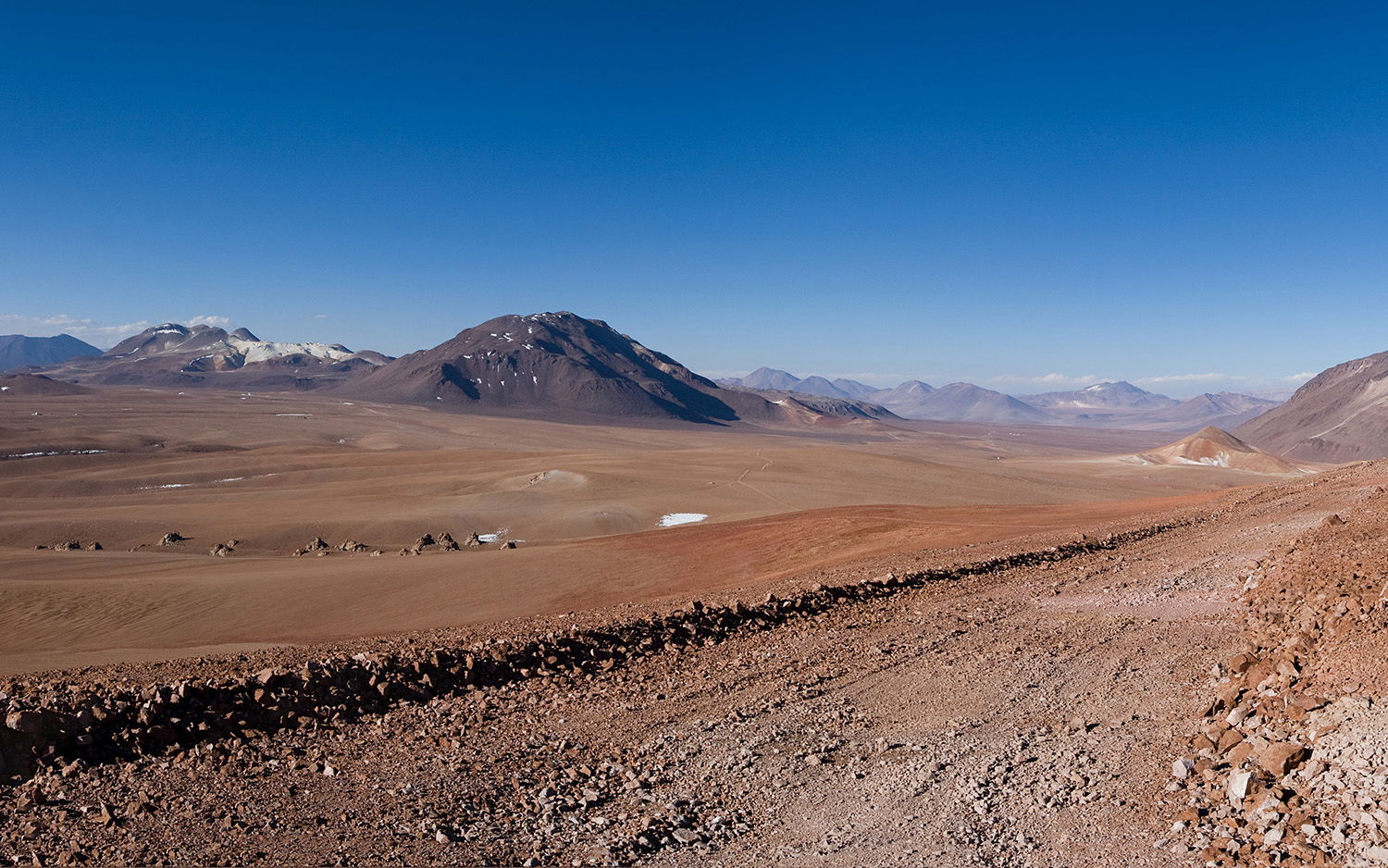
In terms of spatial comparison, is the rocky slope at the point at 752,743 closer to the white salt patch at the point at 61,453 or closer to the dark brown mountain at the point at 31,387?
the white salt patch at the point at 61,453

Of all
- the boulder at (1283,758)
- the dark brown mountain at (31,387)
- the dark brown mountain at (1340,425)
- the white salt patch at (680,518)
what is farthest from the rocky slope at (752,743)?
the dark brown mountain at (31,387)

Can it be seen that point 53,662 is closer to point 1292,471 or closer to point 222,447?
point 222,447

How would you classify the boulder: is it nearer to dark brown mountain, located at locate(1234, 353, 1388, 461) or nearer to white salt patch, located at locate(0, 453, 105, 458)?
white salt patch, located at locate(0, 453, 105, 458)

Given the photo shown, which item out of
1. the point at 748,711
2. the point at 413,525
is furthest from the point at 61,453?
the point at 748,711

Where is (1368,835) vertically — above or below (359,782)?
above

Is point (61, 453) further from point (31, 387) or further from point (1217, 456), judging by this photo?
point (31, 387)

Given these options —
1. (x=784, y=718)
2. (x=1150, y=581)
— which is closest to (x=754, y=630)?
(x=784, y=718)
